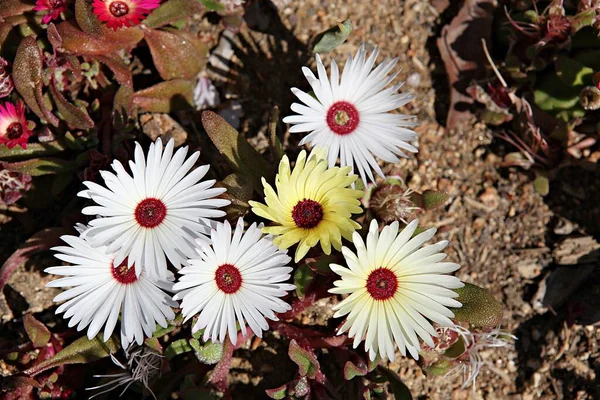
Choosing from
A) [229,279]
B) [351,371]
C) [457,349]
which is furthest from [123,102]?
[457,349]

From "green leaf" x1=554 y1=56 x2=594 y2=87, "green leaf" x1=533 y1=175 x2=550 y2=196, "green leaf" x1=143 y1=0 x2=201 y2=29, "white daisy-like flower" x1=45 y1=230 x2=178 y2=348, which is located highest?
"green leaf" x1=143 y1=0 x2=201 y2=29

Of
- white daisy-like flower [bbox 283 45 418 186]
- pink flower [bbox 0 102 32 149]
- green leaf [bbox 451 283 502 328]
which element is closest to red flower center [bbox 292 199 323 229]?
white daisy-like flower [bbox 283 45 418 186]

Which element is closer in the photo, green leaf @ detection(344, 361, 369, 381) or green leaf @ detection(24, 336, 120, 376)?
green leaf @ detection(344, 361, 369, 381)

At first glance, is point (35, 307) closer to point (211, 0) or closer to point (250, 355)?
point (250, 355)

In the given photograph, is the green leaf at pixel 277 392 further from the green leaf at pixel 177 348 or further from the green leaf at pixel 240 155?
the green leaf at pixel 240 155

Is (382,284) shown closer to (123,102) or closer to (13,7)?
(123,102)

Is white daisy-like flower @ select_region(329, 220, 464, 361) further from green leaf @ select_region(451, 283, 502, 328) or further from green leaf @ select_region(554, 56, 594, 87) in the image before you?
green leaf @ select_region(554, 56, 594, 87)

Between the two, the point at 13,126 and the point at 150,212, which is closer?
the point at 150,212

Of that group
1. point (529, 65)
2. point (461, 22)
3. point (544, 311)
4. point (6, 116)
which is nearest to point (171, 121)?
point (6, 116)
